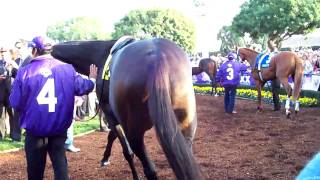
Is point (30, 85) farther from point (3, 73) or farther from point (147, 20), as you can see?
point (147, 20)

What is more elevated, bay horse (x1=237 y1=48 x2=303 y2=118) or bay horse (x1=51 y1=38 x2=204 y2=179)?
bay horse (x1=51 y1=38 x2=204 y2=179)

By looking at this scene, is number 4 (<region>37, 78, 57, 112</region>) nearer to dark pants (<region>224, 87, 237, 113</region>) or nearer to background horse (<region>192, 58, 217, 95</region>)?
dark pants (<region>224, 87, 237, 113</region>)

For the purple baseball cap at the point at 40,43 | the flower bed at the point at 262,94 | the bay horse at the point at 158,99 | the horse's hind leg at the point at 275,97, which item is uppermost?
the purple baseball cap at the point at 40,43

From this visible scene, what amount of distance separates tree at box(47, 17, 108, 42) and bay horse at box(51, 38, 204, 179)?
102m

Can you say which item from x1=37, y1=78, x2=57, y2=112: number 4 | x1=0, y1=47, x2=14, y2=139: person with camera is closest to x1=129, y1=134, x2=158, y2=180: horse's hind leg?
x1=37, y1=78, x2=57, y2=112: number 4

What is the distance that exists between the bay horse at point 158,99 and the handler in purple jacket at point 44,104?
0.50 m

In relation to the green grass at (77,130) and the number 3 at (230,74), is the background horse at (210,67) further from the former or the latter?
the green grass at (77,130)

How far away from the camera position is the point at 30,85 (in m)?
3.75

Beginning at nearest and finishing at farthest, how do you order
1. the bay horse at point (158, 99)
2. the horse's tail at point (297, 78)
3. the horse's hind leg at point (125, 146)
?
the bay horse at point (158, 99) → the horse's hind leg at point (125, 146) → the horse's tail at point (297, 78)

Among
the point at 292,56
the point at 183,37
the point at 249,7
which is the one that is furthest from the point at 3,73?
the point at 183,37

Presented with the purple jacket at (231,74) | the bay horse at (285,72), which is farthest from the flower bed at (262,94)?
the purple jacket at (231,74)

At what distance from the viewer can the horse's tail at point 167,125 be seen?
3199 millimetres

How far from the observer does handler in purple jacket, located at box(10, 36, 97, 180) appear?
3732mm

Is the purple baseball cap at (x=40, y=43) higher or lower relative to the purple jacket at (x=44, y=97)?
higher
